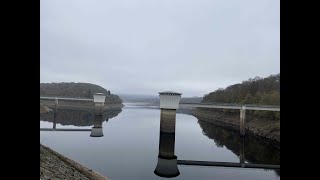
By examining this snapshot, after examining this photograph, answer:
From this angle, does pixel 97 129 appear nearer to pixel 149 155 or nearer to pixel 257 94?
pixel 149 155

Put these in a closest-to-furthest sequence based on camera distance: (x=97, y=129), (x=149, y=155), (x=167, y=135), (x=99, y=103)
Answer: (x=167, y=135) < (x=149, y=155) < (x=97, y=129) < (x=99, y=103)

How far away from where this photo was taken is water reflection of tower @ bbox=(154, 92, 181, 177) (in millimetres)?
20950

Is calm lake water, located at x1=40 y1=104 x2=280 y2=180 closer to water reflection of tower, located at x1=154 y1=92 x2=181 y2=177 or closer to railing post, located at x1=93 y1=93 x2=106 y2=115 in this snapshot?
water reflection of tower, located at x1=154 y1=92 x2=181 y2=177

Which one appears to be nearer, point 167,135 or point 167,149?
point 167,149

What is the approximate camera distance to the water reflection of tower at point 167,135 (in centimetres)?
2095

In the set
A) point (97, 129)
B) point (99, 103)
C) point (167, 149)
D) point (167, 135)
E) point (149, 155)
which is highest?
point (99, 103)

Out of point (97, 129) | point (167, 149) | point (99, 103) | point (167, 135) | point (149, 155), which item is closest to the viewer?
point (167, 149)

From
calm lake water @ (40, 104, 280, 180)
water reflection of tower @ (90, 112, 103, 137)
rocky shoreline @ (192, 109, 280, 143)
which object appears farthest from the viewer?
rocky shoreline @ (192, 109, 280, 143)

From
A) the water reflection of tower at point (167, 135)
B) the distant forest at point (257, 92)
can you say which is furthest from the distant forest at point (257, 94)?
the water reflection of tower at point (167, 135)

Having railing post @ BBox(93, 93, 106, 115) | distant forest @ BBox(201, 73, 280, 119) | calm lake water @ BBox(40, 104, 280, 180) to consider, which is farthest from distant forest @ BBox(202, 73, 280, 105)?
railing post @ BBox(93, 93, 106, 115)

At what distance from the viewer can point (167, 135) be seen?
2283cm

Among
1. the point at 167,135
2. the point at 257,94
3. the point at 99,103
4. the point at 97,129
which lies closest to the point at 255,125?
the point at 257,94
